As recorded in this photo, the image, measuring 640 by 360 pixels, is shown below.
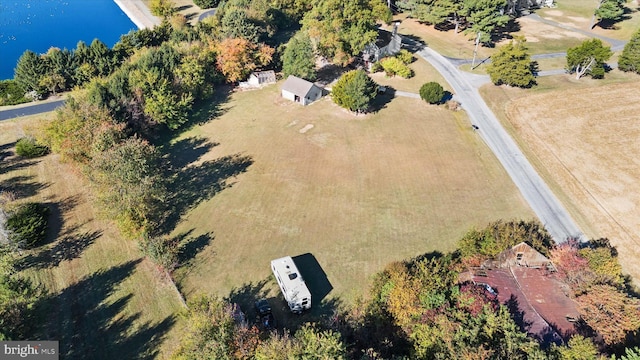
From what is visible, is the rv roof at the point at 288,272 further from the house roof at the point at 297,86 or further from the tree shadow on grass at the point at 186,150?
the house roof at the point at 297,86

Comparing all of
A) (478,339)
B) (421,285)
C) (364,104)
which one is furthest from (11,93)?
(478,339)

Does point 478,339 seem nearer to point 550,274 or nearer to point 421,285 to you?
point 421,285

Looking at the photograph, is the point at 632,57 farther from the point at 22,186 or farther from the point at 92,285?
the point at 22,186

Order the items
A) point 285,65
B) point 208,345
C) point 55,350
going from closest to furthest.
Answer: point 208,345 < point 55,350 < point 285,65

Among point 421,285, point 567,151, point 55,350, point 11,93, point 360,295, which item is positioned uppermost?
point 11,93

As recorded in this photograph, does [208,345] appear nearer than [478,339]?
Yes

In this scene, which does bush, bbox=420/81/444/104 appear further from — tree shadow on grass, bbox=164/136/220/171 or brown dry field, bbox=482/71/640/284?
tree shadow on grass, bbox=164/136/220/171

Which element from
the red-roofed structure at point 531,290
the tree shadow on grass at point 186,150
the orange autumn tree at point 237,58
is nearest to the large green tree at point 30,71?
the tree shadow on grass at point 186,150
